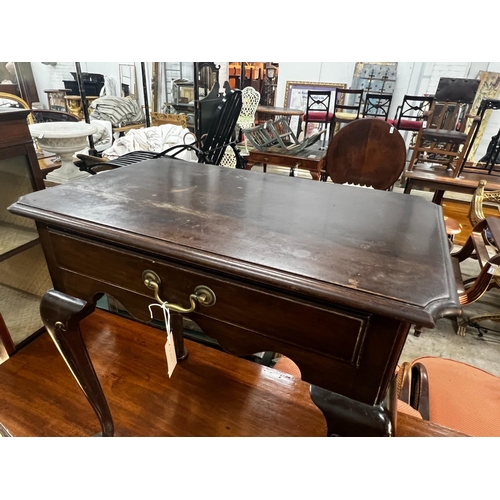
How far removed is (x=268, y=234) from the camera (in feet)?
1.90

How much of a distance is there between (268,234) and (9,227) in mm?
1165

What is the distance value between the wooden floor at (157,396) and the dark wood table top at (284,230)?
2.03 ft

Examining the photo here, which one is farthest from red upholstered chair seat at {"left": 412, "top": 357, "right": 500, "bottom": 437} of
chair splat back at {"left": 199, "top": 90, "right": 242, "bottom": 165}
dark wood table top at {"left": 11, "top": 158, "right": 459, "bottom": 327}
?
chair splat back at {"left": 199, "top": 90, "right": 242, "bottom": 165}

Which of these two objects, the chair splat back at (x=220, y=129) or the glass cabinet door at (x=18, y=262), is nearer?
the glass cabinet door at (x=18, y=262)

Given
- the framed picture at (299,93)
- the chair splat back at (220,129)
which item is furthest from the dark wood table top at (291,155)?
the framed picture at (299,93)

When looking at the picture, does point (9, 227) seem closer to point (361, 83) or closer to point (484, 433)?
point (484, 433)

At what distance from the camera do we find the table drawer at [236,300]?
482mm

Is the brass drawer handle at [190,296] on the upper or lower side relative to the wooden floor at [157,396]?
upper

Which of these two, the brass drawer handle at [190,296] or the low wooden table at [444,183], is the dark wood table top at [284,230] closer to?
the brass drawer handle at [190,296]

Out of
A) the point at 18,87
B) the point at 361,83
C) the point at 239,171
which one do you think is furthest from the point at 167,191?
the point at 18,87

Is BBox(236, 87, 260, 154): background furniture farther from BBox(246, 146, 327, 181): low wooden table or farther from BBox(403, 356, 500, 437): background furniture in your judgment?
BBox(403, 356, 500, 437): background furniture

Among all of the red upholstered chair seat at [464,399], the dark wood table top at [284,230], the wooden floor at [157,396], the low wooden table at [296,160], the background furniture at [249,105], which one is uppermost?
the dark wood table top at [284,230]

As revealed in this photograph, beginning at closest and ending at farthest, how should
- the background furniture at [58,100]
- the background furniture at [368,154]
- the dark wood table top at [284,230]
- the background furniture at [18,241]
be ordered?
the dark wood table top at [284,230] → the background furniture at [18,241] → the background furniture at [368,154] → the background furniture at [58,100]
